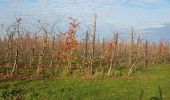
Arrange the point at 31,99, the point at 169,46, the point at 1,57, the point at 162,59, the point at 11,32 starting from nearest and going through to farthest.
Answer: the point at 31,99
the point at 11,32
the point at 1,57
the point at 162,59
the point at 169,46

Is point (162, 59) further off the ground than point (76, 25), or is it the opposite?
point (76, 25)

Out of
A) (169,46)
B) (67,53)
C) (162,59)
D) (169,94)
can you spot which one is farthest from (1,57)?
(169,46)

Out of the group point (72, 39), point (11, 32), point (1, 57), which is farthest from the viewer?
point (1, 57)

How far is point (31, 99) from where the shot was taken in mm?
18297

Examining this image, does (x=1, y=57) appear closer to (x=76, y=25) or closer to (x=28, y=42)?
(x=28, y=42)

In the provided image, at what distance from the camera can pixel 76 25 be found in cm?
3981

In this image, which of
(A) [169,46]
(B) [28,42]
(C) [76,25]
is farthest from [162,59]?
(C) [76,25]

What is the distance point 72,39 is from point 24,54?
69.9 feet

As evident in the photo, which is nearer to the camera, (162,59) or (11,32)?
(11,32)


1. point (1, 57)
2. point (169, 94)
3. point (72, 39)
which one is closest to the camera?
point (169, 94)

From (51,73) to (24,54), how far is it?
23.9 m

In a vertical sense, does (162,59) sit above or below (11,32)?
below

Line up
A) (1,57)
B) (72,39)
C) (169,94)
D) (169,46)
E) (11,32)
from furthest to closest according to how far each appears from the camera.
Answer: (169,46)
(1,57)
(11,32)
(72,39)
(169,94)

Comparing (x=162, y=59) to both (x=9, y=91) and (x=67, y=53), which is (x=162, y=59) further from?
(x=9, y=91)
